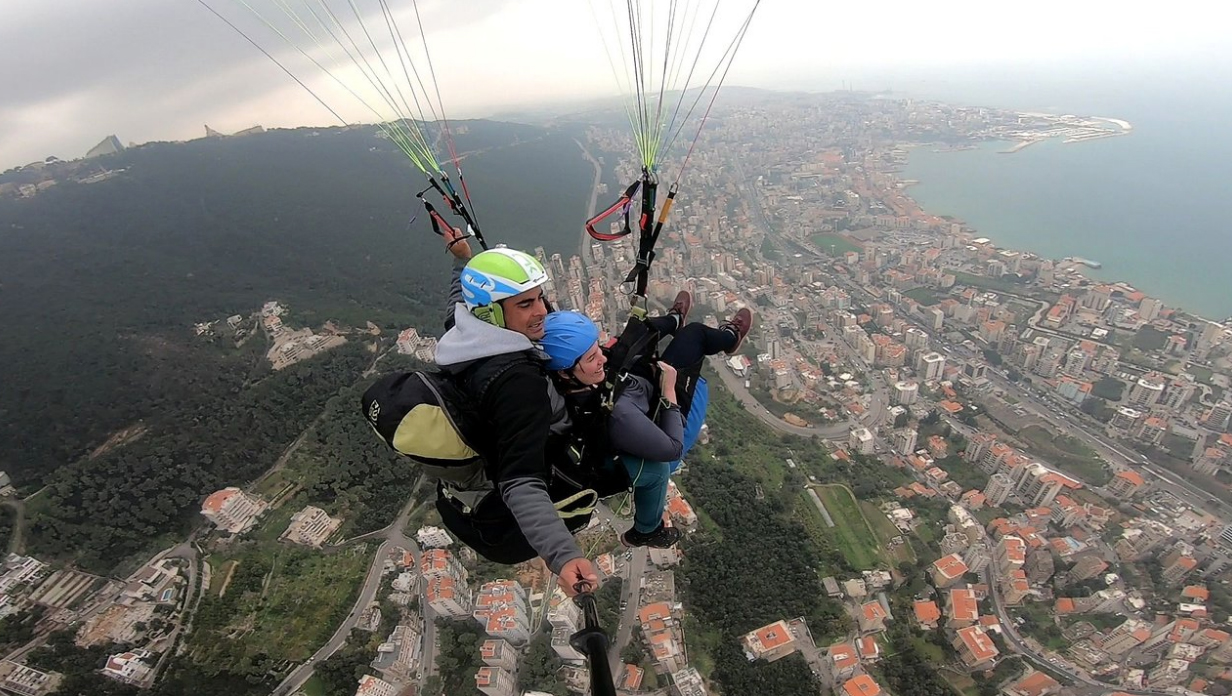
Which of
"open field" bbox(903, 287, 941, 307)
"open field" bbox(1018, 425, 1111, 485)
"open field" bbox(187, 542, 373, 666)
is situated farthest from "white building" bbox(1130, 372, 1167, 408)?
"open field" bbox(187, 542, 373, 666)

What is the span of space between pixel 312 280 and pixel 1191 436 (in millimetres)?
28071

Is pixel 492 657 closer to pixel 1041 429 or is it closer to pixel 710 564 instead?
pixel 710 564

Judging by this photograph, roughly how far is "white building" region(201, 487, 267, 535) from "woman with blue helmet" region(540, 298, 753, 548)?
12.1 meters

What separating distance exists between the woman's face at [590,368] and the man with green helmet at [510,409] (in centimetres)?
9

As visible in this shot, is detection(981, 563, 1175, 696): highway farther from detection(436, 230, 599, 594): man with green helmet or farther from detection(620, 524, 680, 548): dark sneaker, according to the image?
detection(436, 230, 599, 594): man with green helmet

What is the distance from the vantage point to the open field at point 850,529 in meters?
9.82

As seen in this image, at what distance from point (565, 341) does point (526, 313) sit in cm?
13

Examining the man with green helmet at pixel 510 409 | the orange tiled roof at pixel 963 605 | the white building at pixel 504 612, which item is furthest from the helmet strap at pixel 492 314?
the orange tiled roof at pixel 963 605

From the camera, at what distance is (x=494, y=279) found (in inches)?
53.9

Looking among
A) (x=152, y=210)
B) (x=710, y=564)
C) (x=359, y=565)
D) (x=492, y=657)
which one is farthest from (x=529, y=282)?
(x=152, y=210)

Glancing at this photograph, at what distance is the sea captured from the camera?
2309cm

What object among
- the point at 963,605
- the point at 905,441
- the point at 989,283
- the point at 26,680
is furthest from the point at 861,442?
the point at 26,680

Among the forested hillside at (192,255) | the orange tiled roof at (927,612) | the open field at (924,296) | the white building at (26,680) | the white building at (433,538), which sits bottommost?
the orange tiled roof at (927,612)

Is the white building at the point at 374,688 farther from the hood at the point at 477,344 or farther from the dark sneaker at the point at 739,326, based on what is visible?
the hood at the point at 477,344
